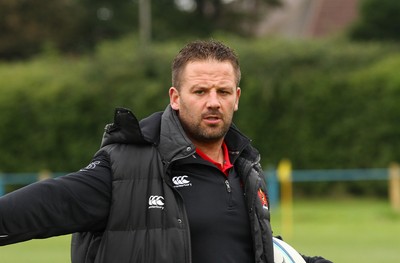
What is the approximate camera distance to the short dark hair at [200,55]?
445 cm

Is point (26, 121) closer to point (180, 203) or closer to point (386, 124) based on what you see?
point (386, 124)

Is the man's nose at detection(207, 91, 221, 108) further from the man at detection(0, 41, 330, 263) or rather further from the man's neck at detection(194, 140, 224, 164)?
the man's neck at detection(194, 140, 224, 164)

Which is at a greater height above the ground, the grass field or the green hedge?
the green hedge

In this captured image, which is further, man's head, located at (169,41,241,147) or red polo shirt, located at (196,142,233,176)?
red polo shirt, located at (196,142,233,176)

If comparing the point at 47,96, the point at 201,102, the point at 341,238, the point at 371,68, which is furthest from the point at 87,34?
the point at 201,102

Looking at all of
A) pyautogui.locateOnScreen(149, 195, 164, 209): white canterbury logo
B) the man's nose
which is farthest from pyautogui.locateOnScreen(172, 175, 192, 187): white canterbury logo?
the man's nose

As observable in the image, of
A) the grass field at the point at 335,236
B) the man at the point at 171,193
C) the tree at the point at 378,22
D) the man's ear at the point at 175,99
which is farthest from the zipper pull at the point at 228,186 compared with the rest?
the tree at the point at 378,22

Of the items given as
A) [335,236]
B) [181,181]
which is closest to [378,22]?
[335,236]

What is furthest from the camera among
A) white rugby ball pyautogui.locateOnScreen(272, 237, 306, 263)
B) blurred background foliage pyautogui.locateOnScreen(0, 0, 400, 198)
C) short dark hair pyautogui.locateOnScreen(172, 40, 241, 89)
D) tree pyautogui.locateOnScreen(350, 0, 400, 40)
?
tree pyautogui.locateOnScreen(350, 0, 400, 40)

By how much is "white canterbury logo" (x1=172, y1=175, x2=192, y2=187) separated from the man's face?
0.20 m

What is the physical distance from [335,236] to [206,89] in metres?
14.9

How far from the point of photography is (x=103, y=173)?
4180 millimetres

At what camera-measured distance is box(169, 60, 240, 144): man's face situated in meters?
4.39

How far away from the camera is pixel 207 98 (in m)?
4.39
